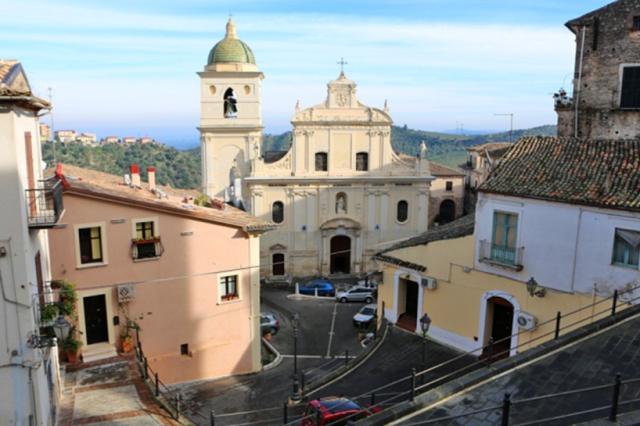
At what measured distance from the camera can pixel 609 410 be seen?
7.48m

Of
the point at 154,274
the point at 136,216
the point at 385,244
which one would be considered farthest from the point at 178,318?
the point at 385,244

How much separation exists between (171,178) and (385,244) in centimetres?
6497

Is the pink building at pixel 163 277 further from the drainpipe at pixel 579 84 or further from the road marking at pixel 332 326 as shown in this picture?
the drainpipe at pixel 579 84

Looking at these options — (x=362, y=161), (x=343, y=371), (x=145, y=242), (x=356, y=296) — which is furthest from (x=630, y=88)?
(x=145, y=242)

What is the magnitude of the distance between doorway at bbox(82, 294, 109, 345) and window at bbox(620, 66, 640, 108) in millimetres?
22796

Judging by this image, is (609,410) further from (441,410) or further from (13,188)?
(13,188)

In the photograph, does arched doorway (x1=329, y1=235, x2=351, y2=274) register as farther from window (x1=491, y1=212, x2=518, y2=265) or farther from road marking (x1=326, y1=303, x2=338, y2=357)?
window (x1=491, y1=212, x2=518, y2=265)

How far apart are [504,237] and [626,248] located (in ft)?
10.4

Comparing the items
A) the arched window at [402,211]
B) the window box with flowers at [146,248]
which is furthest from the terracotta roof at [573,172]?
the arched window at [402,211]

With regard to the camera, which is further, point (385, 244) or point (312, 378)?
point (385, 244)

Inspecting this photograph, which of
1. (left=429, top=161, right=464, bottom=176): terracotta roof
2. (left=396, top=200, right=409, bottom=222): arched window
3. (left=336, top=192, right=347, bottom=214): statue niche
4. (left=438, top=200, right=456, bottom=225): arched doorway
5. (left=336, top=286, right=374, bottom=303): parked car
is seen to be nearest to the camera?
(left=336, top=286, right=374, bottom=303): parked car

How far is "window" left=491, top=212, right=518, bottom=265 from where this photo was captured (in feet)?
49.6

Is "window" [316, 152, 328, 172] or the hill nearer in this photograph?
"window" [316, 152, 328, 172]

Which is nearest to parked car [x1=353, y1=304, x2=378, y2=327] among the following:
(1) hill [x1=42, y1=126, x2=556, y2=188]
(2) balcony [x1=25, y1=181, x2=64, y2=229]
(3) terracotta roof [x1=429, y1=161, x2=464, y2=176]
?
(2) balcony [x1=25, y1=181, x2=64, y2=229]
